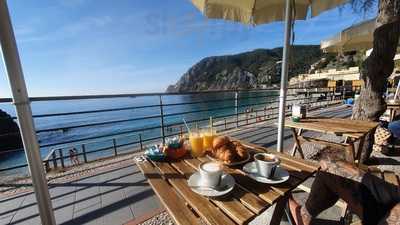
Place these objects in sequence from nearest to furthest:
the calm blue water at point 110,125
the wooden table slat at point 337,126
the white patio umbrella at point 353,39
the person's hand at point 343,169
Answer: the person's hand at point 343,169 → the wooden table slat at point 337,126 → the calm blue water at point 110,125 → the white patio umbrella at point 353,39

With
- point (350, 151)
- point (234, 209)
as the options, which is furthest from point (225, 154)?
point (350, 151)

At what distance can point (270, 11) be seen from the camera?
2365 millimetres

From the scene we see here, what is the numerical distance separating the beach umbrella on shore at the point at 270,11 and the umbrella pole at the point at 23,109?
1759mm

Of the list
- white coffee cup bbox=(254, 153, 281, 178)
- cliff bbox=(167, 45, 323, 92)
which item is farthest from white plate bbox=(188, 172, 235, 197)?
cliff bbox=(167, 45, 323, 92)

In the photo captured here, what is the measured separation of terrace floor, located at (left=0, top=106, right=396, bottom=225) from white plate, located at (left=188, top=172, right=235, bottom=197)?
1.00 m

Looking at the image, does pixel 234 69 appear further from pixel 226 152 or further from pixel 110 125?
pixel 226 152

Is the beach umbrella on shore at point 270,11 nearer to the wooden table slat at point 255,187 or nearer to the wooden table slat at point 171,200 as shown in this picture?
the wooden table slat at point 255,187

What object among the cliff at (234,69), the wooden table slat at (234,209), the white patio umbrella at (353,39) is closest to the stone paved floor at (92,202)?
the wooden table slat at (234,209)

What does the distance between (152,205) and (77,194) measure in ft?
2.68

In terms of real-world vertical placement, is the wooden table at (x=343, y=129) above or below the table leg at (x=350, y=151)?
above

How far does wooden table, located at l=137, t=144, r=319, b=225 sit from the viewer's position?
678 millimetres

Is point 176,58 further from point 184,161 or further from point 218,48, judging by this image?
point 184,161

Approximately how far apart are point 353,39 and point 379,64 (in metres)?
2.54

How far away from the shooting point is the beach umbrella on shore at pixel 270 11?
2117mm
